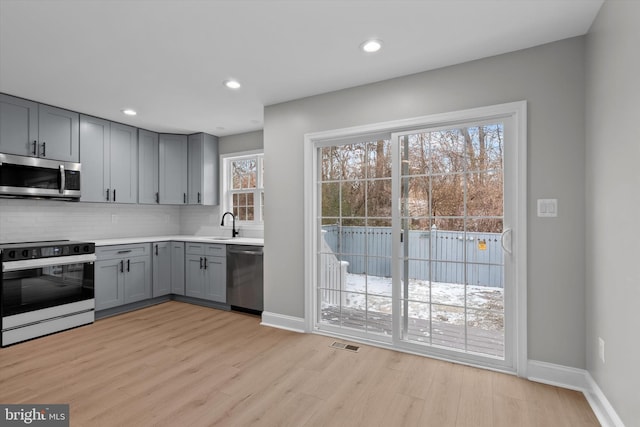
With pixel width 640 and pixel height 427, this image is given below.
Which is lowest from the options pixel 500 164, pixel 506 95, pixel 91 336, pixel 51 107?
pixel 91 336

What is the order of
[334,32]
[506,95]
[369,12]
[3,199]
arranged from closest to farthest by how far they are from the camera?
[369,12], [334,32], [506,95], [3,199]

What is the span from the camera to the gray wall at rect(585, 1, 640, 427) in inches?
62.2

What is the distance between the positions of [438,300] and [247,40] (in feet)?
8.31

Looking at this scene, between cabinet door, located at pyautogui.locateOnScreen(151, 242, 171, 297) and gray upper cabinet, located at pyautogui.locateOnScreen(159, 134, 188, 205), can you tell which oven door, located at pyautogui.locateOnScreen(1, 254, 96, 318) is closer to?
cabinet door, located at pyautogui.locateOnScreen(151, 242, 171, 297)

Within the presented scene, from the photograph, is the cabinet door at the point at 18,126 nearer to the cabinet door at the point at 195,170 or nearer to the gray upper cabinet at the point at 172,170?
the gray upper cabinet at the point at 172,170

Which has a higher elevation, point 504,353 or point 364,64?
point 364,64

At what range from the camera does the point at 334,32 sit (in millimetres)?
2250

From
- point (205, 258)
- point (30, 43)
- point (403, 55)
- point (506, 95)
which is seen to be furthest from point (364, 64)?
point (205, 258)

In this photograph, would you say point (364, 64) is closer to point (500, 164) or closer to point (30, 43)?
point (500, 164)

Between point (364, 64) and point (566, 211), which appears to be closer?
point (566, 211)

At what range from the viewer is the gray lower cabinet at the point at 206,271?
4.22m

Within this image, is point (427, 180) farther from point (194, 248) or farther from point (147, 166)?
point (147, 166)

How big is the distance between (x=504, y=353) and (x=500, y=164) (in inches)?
57.9

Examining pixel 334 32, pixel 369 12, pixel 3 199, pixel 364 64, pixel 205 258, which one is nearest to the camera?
pixel 369 12
